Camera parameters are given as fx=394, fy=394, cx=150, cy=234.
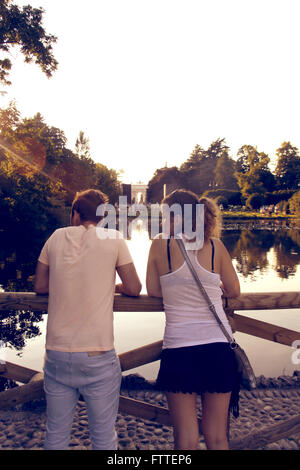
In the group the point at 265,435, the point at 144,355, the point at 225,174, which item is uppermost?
the point at 225,174

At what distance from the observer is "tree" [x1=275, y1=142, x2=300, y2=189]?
7162 centimetres

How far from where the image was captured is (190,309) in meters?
2.22

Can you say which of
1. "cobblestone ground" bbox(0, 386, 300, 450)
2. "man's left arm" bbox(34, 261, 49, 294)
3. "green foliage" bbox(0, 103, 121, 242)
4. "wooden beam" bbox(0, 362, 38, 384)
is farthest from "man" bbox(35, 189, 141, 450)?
"green foliage" bbox(0, 103, 121, 242)

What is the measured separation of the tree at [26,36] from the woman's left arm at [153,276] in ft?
63.9

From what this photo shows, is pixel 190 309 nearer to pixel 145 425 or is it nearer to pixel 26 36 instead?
pixel 145 425

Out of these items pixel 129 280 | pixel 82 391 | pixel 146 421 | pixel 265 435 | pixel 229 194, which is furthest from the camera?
pixel 229 194

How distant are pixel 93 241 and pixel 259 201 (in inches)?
2516

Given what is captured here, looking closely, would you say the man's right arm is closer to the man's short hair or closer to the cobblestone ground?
the man's short hair

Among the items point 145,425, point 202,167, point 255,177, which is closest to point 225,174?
point 202,167

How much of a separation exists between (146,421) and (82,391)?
7.89 feet

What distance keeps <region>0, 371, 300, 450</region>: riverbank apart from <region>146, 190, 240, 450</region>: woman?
5.01 feet

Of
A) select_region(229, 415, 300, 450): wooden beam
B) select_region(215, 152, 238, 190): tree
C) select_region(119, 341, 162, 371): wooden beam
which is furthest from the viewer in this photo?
select_region(215, 152, 238, 190): tree
